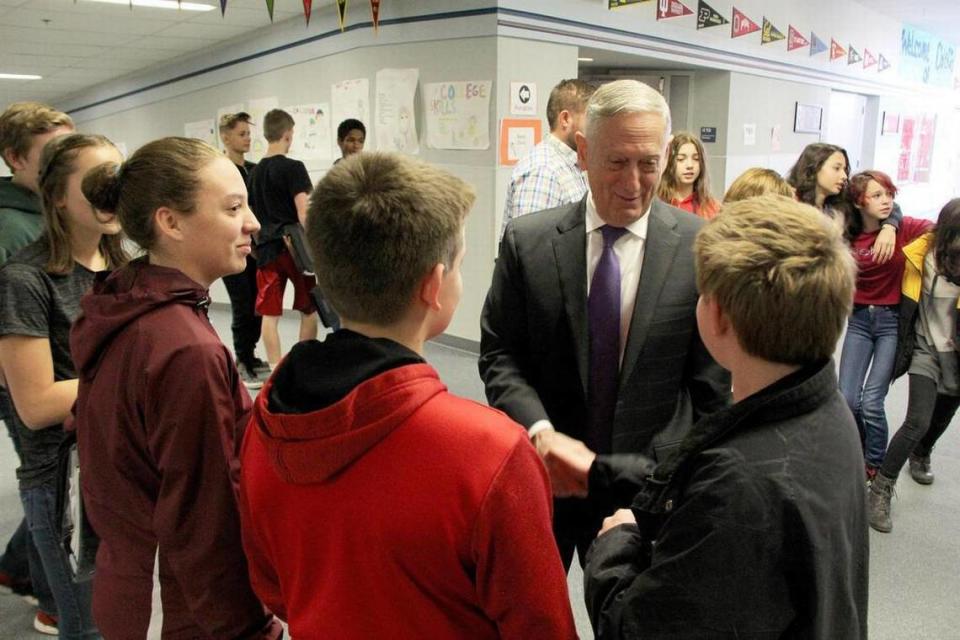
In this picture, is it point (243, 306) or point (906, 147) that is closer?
point (243, 306)

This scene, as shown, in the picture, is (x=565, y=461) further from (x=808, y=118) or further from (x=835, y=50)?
(x=835, y=50)

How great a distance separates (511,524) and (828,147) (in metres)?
3.36

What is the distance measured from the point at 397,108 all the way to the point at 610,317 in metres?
4.36

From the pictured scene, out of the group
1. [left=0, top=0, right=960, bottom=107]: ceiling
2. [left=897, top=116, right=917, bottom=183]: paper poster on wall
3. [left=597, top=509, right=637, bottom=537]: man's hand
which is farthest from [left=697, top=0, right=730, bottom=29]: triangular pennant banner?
[left=597, top=509, right=637, bottom=537]: man's hand

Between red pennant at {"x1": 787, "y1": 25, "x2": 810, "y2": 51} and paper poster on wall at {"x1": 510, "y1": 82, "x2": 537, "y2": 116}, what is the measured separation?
155 inches

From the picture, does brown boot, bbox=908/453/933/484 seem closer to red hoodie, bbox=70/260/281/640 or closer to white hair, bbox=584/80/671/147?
white hair, bbox=584/80/671/147

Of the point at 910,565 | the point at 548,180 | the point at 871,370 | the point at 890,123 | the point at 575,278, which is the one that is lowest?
the point at 910,565

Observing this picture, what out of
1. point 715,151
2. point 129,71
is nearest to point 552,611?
point 715,151

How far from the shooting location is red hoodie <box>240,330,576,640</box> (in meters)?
0.77

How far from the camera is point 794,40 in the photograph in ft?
24.2

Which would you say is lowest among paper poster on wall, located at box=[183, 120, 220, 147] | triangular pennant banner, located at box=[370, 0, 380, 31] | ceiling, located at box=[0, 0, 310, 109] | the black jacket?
the black jacket

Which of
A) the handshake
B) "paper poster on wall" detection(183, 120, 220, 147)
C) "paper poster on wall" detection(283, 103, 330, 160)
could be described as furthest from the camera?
"paper poster on wall" detection(183, 120, 220, 147)

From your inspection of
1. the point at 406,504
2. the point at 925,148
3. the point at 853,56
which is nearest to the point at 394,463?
the point at 406,504

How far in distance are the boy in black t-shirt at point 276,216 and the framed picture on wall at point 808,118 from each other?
578 centimetres
